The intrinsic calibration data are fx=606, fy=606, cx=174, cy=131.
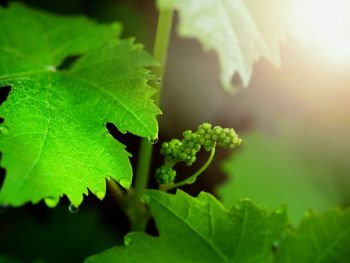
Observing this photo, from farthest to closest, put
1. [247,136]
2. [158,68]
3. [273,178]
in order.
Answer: [247,136] < [273,178] < [158,68]

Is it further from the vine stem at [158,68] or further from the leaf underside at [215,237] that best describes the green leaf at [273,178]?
the leaf underside at [215,237]

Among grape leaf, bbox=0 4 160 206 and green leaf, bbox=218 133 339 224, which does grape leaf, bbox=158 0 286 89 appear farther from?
green leaf, bbox=218 133 339 224

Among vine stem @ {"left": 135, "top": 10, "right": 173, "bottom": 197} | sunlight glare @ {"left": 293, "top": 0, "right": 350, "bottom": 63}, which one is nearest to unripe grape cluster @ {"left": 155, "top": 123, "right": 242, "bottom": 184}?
vine stem @ {"left": 135, "top": 10, "right": 173, "bottom": 197}

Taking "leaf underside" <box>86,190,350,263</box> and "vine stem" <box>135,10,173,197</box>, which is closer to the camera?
"leaf underside" <box>86,190,350,263</box>

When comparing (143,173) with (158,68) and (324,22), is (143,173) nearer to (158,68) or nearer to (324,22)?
(158,68)

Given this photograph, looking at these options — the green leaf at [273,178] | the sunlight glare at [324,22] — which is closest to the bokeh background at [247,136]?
the green leaf at [273,178]

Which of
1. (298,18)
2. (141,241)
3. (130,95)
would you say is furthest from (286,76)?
(141,241)

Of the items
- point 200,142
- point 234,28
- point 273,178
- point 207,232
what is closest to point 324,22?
point 234,28
